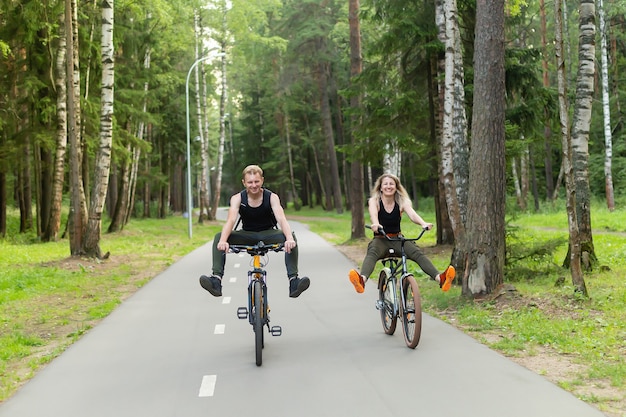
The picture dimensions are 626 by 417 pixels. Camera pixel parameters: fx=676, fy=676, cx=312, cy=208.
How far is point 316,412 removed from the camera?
17.1ft

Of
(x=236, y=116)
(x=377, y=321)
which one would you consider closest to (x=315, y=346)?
(x=377, y=321)

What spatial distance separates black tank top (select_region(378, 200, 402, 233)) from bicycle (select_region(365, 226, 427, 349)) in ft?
0.34

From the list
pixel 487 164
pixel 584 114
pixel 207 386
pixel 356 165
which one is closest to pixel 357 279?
pixel 207 386

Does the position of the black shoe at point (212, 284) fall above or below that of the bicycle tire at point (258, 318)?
above

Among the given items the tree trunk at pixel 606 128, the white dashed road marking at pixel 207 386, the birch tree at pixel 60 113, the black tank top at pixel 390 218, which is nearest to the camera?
the white dashed road marking at pixel 207 386

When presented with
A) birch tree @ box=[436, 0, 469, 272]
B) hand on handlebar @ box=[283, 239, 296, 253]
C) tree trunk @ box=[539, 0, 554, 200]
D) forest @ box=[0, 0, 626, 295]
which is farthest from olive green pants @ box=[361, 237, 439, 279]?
tree trunk @ box=[539, 0, 554, 200]

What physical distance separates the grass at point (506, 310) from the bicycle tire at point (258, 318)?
2.28m

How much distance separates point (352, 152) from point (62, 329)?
1294 centimetres

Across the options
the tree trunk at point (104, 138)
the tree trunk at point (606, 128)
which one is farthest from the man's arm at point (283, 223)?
the tree trunk at point (606, 128)

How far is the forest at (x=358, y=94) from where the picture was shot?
10203 millimetres

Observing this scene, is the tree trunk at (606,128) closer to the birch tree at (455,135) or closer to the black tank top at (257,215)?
the birch tree at (455,135)

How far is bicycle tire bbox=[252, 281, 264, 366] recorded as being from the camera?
6695mm

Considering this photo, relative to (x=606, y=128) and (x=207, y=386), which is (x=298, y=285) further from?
(x=606, y=128)

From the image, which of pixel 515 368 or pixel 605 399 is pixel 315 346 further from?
pixel 605 399
